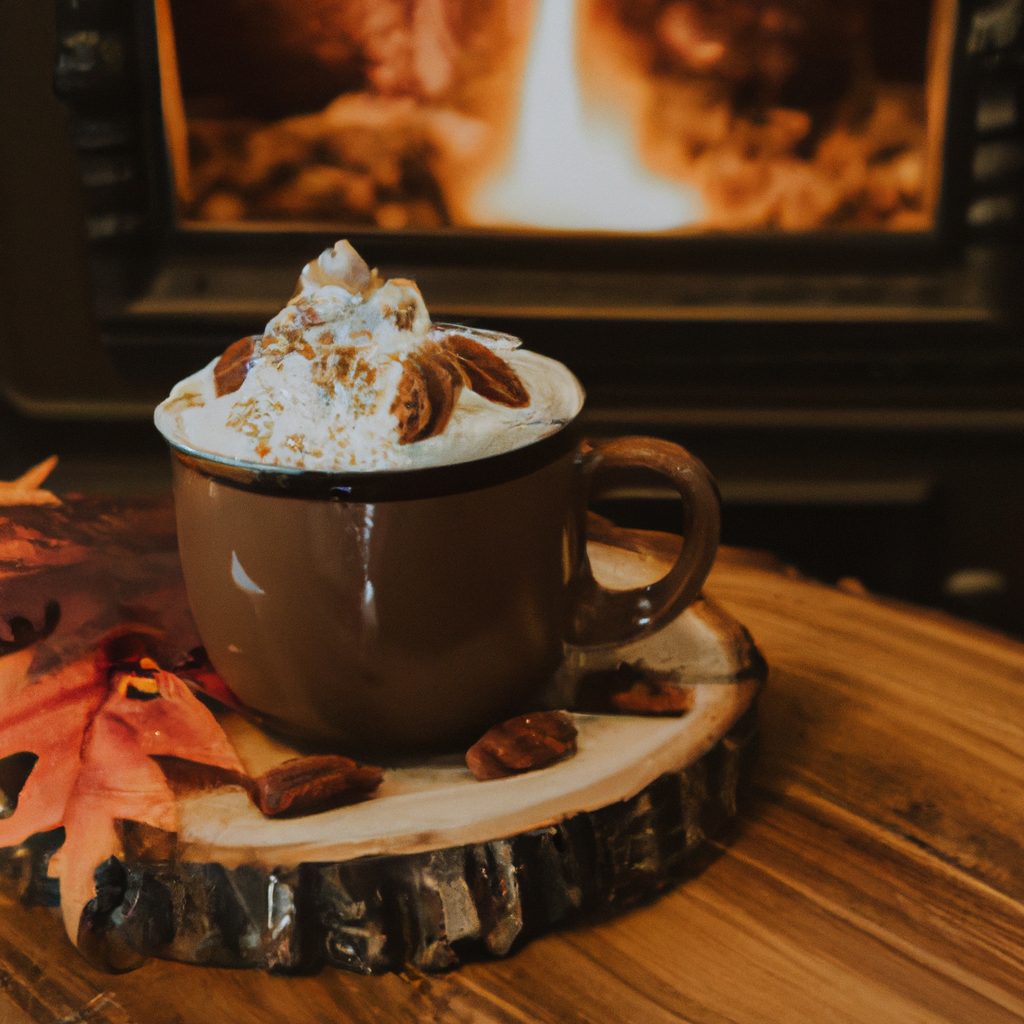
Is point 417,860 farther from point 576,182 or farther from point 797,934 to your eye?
point 576,182

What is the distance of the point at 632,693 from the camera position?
51 centimetres

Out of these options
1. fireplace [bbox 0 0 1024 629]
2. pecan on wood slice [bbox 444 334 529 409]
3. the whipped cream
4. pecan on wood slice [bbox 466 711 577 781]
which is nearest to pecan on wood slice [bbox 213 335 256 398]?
the whipped cream

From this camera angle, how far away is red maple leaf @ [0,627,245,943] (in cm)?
42

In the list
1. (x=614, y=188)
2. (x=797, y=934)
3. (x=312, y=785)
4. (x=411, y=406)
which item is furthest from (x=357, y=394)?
(x=614, y=188)

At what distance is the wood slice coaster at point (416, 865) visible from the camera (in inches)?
15.5

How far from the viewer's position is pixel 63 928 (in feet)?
1.40

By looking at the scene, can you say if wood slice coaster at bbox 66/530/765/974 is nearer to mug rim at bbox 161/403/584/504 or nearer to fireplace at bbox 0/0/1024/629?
mug rim at bbox 161/403/584/504

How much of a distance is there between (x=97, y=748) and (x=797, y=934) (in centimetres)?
35

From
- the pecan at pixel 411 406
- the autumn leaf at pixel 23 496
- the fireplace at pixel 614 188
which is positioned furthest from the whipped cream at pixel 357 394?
the fireplace at pixel 614 188

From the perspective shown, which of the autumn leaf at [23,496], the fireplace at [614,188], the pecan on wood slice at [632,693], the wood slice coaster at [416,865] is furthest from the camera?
the fireplace at [614,188]

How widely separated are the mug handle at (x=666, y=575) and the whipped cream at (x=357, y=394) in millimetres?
41

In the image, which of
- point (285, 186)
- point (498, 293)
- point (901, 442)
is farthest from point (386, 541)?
point (901, 442)

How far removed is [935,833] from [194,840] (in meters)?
0.37

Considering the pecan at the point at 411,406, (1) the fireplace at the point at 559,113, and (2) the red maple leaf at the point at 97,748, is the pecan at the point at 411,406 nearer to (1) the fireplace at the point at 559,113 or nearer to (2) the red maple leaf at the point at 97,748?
(2) the red maple leaf at the point at 97,748
